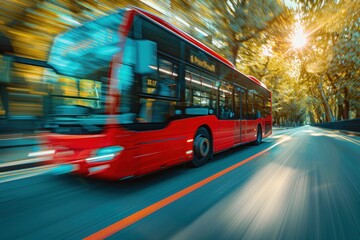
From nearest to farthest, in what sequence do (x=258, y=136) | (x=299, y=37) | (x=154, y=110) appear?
(x=154, y=110), (x=258, y=136), (x=299, y=37)

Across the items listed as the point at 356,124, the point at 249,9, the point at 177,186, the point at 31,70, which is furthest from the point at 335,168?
the point at 356,124

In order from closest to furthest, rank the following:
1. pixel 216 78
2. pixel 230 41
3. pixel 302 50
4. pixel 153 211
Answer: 1. pixel 153 211
2. pixel 216 78
3. pixel 230 41
4. pixel 302 50

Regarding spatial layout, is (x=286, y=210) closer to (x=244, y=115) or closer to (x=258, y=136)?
(x=244, y=115)

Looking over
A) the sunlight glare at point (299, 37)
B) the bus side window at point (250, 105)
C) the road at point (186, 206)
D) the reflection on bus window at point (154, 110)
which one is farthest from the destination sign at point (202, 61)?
the sunlight glare at point (299, 37)

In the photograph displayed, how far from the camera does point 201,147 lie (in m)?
5.45

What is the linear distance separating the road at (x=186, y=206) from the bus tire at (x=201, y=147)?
637mm

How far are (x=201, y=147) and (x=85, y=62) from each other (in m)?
3.12

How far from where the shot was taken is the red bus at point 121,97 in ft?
10.8

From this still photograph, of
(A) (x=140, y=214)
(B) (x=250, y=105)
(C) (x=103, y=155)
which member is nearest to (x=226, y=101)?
(B) (x=250, y=105)

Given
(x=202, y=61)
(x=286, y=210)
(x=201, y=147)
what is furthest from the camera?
(x=202, y=61)

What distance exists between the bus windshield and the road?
1.21 meters

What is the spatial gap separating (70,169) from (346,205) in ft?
12.7

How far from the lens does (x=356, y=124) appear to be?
68.7ft

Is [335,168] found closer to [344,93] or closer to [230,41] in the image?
[230,41]
